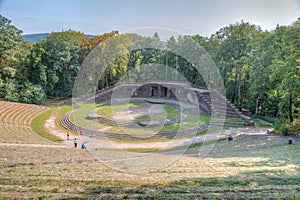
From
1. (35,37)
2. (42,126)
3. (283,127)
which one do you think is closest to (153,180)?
→ (283,127)

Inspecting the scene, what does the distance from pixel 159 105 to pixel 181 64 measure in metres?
11.5

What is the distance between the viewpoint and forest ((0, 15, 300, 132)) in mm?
22094

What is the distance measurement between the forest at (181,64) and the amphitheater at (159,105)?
3419 mm

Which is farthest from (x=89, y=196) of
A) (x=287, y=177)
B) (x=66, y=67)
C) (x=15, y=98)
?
(x=66, y=67)

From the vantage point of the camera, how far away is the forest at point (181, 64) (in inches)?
870

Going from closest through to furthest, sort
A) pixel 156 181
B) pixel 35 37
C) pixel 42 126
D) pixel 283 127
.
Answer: pixel 156 181 < pixel 283 127 < pixel 42 126 < pixel 35 37

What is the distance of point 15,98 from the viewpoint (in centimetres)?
2920

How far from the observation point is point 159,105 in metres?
33.2

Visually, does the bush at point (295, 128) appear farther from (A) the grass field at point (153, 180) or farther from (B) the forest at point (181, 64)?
(A) the grass field at point (153, 180)

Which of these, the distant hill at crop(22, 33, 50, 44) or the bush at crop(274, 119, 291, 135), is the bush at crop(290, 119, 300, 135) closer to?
the bush at crop(274, 119, 291, 135)

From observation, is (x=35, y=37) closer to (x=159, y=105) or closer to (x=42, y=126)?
(x=42, y=126)

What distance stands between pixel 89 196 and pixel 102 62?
32.9m

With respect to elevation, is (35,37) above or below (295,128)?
above

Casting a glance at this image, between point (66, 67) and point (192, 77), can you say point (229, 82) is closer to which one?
point (192, 77)
